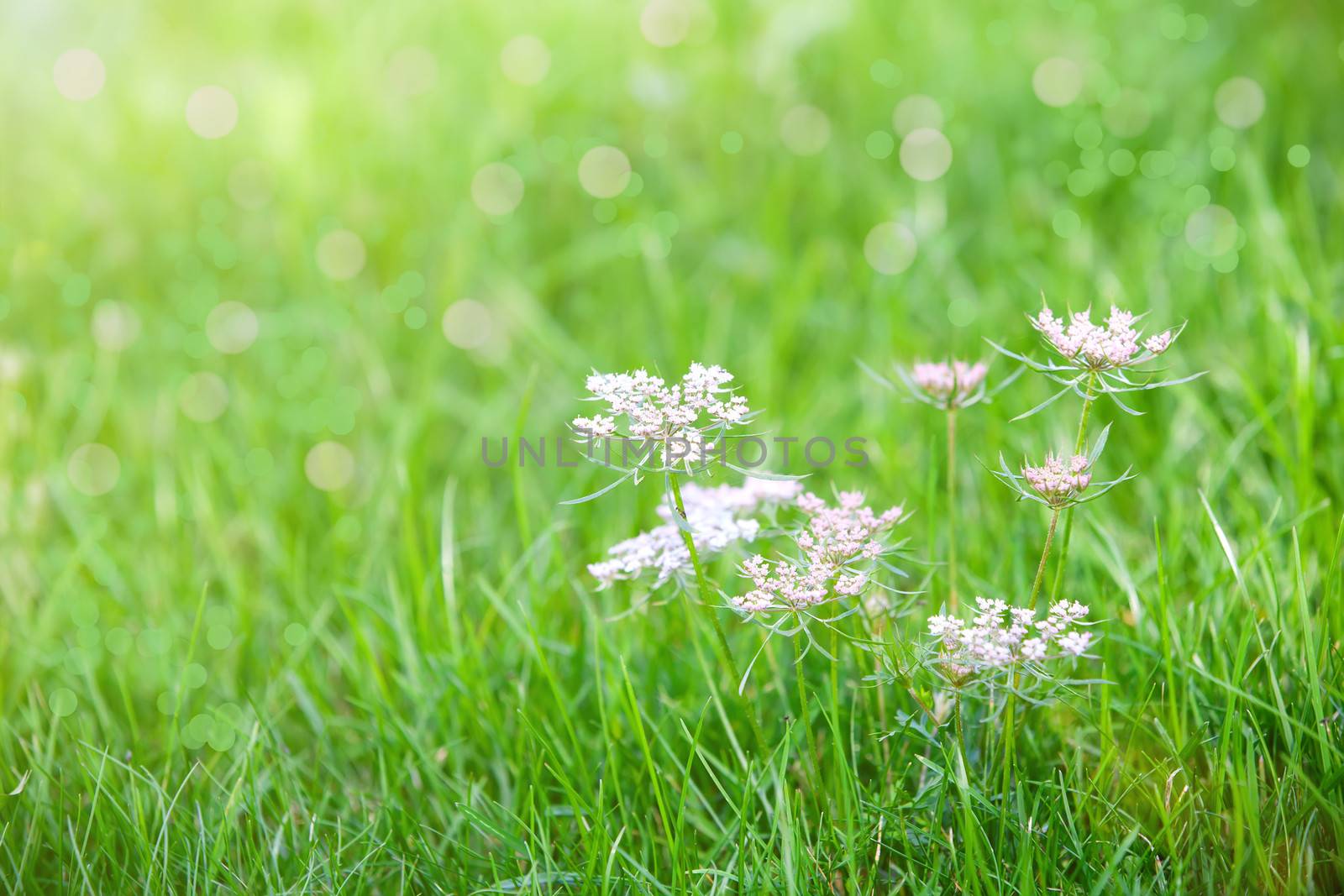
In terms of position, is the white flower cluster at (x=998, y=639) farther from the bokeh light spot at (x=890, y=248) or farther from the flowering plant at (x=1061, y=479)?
the bokeh light spot at (x=890, y=248)

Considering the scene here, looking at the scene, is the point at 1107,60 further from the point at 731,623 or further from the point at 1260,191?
the point at 731,623

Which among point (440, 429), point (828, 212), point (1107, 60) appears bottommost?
point (440, 429)

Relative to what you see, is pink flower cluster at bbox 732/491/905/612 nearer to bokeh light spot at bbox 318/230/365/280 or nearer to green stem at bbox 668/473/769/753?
green stem at bbox 668/473/769/753

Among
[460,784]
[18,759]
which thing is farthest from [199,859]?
[18,759]

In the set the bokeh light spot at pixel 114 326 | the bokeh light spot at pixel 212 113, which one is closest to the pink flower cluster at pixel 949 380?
the bokeh light spot at pixel 114 326

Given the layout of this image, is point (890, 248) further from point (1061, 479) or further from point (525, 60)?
point (1061, 479)
